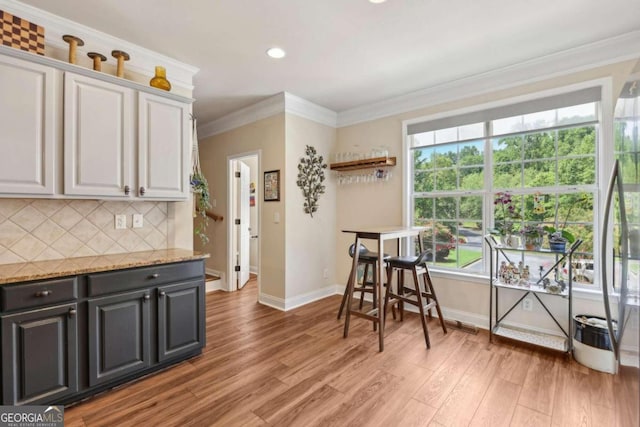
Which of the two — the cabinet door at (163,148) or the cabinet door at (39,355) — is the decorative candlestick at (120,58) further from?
the cabinet door at (39,355)

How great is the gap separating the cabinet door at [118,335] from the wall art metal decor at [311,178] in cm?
224

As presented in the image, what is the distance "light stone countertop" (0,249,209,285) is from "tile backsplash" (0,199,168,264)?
0.09 m

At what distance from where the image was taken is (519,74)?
289cm

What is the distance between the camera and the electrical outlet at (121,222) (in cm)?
247

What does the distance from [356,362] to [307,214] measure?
2.02m

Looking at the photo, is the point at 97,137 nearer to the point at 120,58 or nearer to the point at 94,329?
the point at 120,58

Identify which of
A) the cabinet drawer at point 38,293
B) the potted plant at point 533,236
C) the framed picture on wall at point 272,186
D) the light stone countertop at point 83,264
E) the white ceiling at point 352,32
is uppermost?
the white ceiling at point 352,32

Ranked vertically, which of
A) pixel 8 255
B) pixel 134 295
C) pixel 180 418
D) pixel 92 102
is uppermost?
pixel 92 102

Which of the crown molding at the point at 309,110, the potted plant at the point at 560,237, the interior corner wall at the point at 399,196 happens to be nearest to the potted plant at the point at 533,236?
the potted plant at the point at 560,237

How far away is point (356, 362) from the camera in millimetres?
2443

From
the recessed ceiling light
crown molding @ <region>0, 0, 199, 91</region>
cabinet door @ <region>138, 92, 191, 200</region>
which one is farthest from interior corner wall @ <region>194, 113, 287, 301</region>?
cabinet door @ <region>138, 92, 191, 200</region>

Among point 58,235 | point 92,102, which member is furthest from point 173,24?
point 58,235

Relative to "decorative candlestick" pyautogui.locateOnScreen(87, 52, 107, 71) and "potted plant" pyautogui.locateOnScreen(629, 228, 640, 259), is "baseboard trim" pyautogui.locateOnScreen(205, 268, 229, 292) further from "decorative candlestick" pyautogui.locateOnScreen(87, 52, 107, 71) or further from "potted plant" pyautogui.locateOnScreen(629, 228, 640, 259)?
"potted plant" pyautogui.locateOnScreen(629, 228, 640, 259)

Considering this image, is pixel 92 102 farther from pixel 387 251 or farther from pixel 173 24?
pixel 387 251
